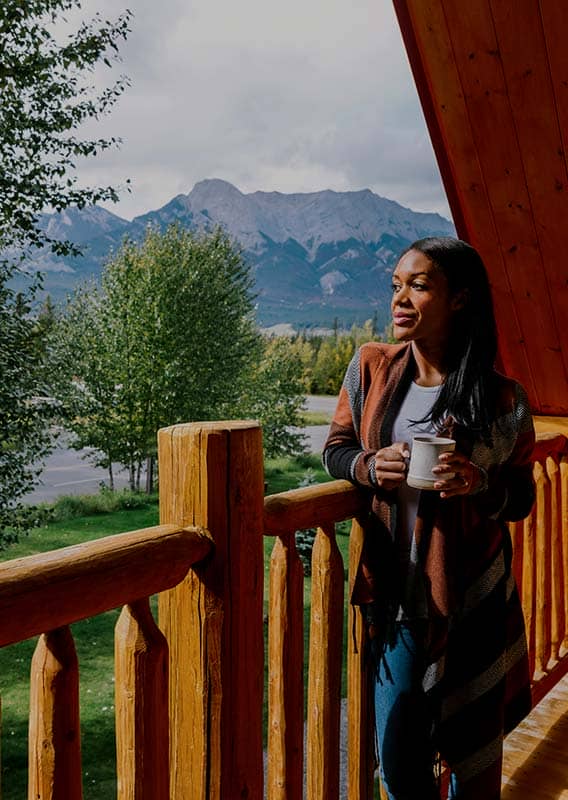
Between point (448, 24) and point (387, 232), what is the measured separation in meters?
72.4

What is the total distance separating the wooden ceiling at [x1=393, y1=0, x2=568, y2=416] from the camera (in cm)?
177

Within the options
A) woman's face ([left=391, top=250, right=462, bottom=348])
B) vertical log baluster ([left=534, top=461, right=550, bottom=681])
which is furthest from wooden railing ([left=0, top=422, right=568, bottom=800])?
vertical log baluster ([left=534, top=461, right=550, bottom=681])

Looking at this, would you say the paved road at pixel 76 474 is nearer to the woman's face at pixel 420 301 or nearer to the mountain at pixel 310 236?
the woman's face at pixel 420 301

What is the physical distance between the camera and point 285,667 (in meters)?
1.13

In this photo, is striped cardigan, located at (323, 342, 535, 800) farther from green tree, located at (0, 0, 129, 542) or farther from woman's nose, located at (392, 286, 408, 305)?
green tree, located at (0, 0, 129, 542)

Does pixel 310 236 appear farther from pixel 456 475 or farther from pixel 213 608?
pixel 213 608

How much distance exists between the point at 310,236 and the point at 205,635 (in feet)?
247

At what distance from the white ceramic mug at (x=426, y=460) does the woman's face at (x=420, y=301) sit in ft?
0.67

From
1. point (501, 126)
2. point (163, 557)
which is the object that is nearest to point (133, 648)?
point (163, 557)

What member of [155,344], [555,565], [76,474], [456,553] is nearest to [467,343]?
[456,553]

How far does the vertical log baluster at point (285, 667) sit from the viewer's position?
3.71 feet

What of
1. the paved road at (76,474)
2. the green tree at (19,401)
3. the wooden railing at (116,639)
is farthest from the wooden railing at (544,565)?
the paved road at (76,474)

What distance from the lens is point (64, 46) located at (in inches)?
293

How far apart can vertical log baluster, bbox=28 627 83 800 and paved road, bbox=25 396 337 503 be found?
50.1 ft
